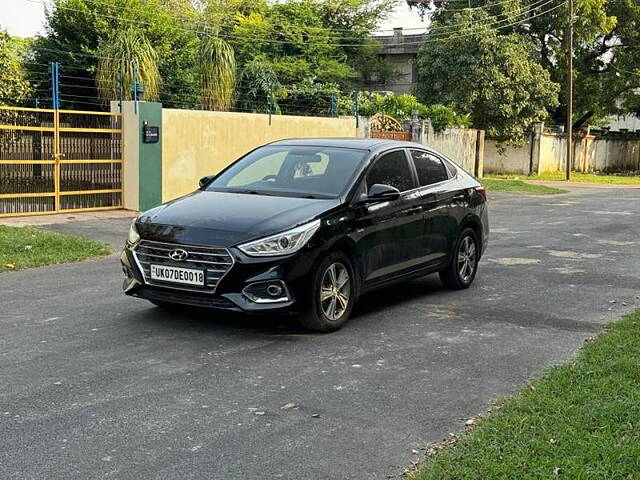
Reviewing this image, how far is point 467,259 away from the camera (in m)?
8.94

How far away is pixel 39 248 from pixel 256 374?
643cm

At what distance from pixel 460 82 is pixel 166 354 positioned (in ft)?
98.1

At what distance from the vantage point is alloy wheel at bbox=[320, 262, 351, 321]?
663 centimetres

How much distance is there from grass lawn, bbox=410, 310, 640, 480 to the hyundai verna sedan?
1.99 metres

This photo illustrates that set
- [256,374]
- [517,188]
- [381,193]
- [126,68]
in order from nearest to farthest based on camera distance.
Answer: [256,374] → [381,193] → [126,68] → [517,188]

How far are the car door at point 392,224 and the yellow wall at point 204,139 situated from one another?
9.54 metres

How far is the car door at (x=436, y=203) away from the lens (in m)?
8.13

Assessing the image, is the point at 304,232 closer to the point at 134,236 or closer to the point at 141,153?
the point at 134,236

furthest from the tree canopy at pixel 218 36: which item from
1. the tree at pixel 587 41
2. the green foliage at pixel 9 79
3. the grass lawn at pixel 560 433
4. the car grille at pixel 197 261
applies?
the grass lawn at pixel 560 433

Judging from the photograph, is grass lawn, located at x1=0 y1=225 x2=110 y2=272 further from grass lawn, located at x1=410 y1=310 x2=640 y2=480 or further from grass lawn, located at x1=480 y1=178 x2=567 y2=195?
grass lawn, located at x1=480 y1=178 x2=567 y2=195

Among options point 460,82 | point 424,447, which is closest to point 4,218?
point 424,447

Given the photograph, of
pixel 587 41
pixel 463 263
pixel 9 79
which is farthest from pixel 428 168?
pixel 587 41

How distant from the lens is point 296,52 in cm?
3991

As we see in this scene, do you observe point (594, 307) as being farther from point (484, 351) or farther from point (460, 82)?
point (460, 82)
